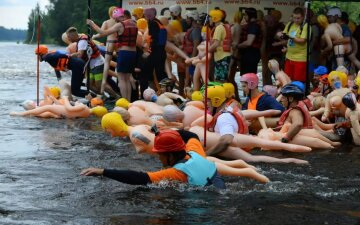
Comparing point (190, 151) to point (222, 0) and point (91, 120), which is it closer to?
point (91, 120)

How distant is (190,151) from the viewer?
30.5 feet

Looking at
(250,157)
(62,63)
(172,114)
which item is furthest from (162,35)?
(250,157)

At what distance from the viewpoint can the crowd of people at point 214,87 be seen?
10.8 meters

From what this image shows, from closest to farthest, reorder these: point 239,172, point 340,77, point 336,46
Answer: point 239,172, point 340,77, point 336,46

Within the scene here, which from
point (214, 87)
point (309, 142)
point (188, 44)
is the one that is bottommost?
point (309, 142)

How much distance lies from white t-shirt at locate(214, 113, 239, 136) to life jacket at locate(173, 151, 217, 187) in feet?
6.20

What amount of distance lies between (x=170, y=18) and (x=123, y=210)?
12.3 meters

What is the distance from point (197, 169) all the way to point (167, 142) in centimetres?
51

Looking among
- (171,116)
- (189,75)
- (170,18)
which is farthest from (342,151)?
(170,18)

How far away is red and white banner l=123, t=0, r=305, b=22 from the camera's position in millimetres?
20547

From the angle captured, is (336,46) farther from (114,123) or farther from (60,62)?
(114,123)

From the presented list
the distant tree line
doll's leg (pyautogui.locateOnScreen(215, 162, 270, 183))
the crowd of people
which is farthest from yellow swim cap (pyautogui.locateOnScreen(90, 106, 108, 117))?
the distant tree line

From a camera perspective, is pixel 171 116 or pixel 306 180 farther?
pixel 171 116

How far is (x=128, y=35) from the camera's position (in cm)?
1697
